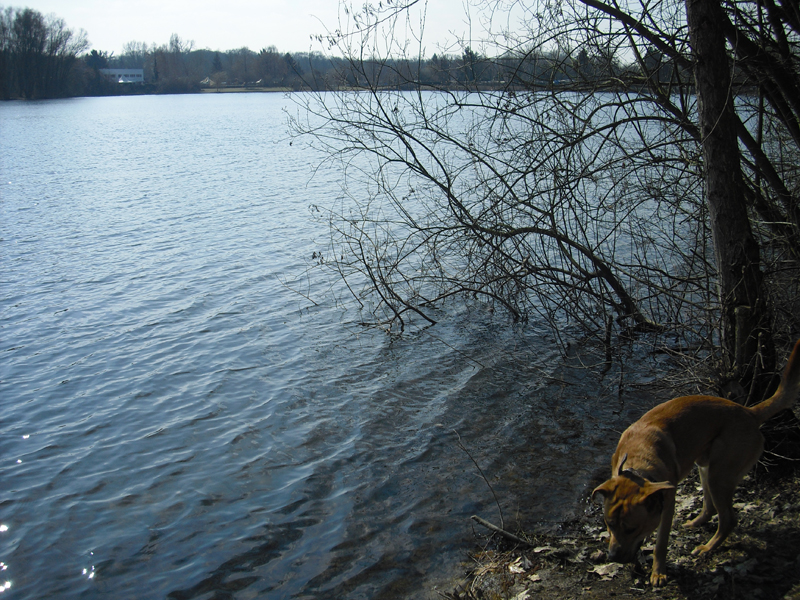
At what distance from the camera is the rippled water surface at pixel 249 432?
16.2 feet

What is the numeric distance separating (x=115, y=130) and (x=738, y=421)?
52.5 metres

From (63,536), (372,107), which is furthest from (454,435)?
(372,107)

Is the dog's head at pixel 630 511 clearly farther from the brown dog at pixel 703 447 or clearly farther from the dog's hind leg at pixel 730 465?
the dog's hind leg at pixel 730 465

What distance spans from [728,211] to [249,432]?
5575 mm


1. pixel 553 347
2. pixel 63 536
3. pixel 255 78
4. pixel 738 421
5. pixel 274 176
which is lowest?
pixel 63 536

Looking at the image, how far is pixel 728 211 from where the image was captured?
189 inches

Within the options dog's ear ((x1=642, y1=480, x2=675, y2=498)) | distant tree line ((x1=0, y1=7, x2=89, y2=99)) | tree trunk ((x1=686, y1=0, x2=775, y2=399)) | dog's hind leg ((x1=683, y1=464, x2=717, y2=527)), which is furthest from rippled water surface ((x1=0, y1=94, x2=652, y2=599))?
distant tree line ((x1=0, y1=7, x2=89, y2=99))

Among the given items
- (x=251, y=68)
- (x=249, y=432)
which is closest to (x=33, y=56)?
(x=251, y=68)

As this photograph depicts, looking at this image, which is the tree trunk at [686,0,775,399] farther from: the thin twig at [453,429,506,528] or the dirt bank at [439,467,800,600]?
the thin twig at [453,429,506,528]

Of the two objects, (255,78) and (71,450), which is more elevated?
(255,78)

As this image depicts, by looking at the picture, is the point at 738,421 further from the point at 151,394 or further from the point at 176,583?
the point at 151,394

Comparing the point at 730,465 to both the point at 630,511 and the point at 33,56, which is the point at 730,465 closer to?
the point at 630,511

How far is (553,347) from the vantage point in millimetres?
9094

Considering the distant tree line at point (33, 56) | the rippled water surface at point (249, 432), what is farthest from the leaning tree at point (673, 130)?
the distant tree line at point (33, 56)
